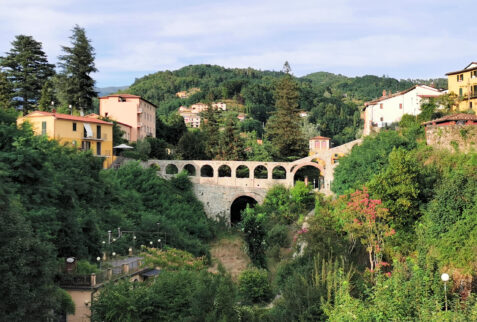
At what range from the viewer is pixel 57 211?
62.1 feet

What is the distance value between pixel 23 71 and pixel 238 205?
23.9 m

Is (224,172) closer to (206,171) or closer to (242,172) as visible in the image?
(242,172)

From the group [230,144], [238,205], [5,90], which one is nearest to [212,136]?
[230,144]

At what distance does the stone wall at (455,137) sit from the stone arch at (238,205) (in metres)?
17.3

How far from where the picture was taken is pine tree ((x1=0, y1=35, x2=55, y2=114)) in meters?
43.8

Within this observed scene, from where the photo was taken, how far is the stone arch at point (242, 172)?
44.1 meters

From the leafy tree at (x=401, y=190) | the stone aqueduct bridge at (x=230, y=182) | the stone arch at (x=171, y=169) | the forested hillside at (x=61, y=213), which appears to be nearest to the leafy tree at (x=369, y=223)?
the leafy tree at (x=401, y=190)

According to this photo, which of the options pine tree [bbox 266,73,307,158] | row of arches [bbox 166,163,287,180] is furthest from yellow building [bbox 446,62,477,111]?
row of arches [bbox 166,163,287,180]

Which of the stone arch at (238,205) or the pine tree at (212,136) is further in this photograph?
the pine tree at (212,136)

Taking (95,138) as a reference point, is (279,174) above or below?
below

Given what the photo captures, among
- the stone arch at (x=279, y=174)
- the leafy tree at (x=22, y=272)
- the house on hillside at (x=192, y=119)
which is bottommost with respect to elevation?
the leafy tree at (x=22, y=272)

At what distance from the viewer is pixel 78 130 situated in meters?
37.6

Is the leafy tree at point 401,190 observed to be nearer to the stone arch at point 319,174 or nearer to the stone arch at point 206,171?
the stone arch at point 319,174

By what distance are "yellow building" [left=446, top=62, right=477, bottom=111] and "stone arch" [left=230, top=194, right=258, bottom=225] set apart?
742 inches
